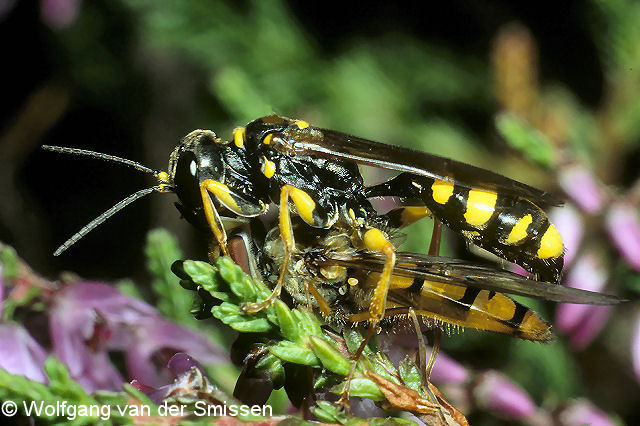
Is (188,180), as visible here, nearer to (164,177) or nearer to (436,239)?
(164,177)

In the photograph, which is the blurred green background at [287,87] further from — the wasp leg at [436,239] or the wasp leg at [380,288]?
the wasp leg at [380,288]

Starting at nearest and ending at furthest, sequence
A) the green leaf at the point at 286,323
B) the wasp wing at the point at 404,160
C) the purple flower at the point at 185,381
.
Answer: the purple flower at the point at 185,381
the green leaf at the point at 286,323
the wasp wing at the point at 404,160

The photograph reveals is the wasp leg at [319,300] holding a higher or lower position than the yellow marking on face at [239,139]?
lower

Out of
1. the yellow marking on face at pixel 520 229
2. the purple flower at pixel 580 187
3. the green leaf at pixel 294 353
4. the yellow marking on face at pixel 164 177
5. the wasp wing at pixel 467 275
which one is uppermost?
the purple flower at pixel 580 187

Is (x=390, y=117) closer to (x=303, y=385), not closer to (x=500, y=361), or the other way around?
(x=500, y=361)

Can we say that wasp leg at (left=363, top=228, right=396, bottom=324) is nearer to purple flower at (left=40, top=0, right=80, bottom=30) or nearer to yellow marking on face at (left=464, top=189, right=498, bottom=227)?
yellow marking on face at (left=464, top=189, right=498, bottom=227)

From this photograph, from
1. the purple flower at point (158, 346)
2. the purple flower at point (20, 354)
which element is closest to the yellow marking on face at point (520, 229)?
the purple flower at point (158, 346)

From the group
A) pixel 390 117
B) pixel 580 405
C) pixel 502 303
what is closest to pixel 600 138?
pixel 390 117

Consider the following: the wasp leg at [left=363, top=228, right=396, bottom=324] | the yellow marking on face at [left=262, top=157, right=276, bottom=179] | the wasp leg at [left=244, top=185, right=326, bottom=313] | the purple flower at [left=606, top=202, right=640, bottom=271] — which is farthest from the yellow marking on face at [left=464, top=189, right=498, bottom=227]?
the purple flower at [left=606, top=202, right=640, bottom=271]
